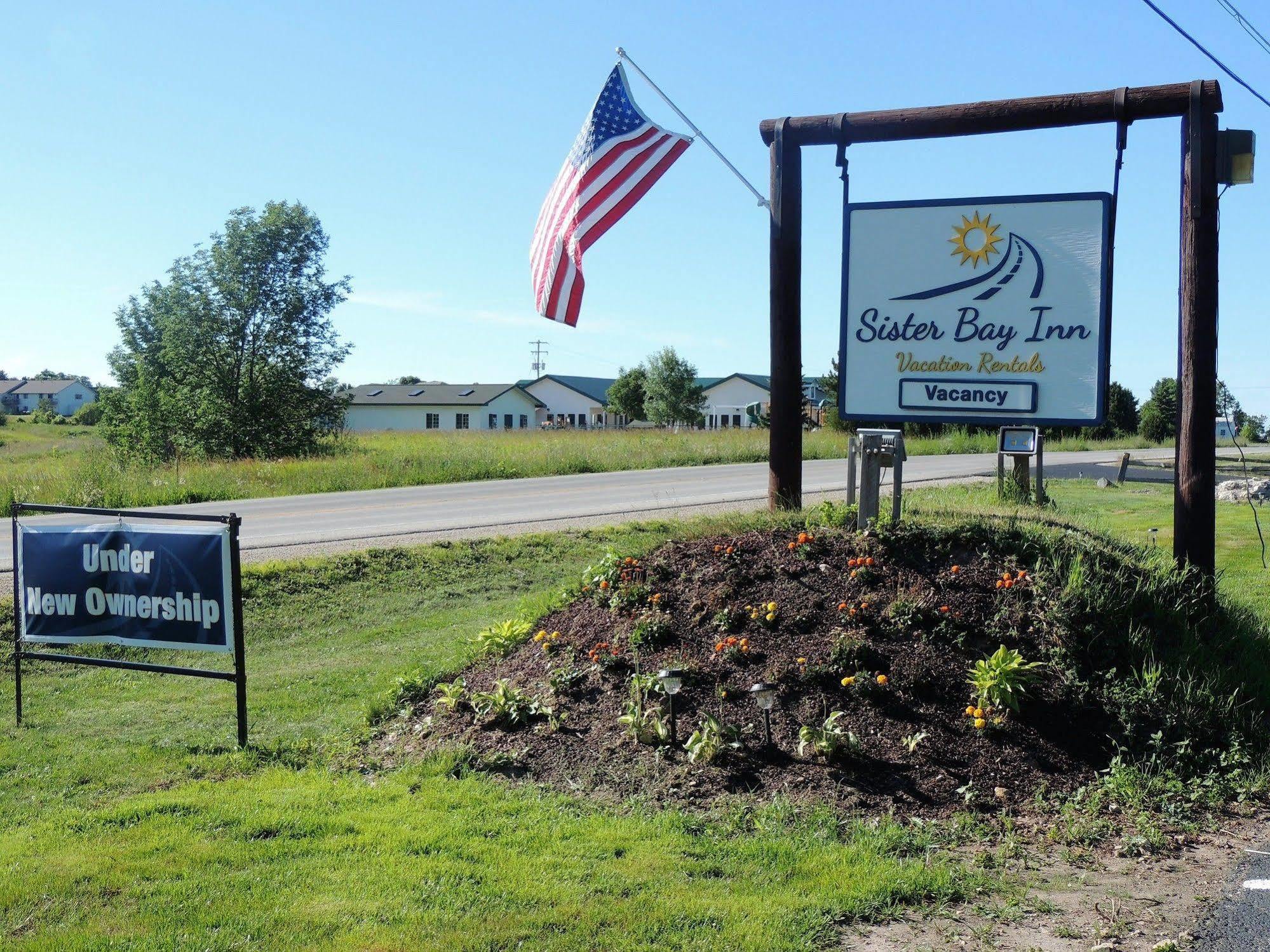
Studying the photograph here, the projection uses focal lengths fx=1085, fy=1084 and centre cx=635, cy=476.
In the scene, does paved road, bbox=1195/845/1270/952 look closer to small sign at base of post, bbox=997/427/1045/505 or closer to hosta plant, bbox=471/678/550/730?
hosta plant, bbox=471/678/550/730

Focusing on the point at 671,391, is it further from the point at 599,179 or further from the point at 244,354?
the point at 599,179

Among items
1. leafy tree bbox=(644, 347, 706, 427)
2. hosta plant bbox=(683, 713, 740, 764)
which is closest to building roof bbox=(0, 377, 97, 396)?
leafy tree bbox=(644, 347, 706, 427)

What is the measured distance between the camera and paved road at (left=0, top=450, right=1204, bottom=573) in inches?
569

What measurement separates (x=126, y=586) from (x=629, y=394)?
8409cm

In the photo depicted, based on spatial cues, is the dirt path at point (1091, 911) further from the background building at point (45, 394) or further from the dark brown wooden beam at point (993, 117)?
the background building at point (45, 394)

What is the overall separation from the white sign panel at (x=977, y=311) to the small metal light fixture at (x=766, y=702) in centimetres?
305

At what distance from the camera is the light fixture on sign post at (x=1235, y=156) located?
6.87 m

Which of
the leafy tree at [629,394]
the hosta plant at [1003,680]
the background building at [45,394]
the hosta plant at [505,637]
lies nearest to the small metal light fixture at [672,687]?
the hosta plant at [1003,680]

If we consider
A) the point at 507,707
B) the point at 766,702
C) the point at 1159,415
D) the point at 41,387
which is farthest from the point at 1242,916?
the point at 41,387

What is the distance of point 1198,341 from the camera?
273 inches

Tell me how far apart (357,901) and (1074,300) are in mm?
5898

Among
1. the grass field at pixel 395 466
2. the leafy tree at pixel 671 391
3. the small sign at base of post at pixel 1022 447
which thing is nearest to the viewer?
the small sign at base of post at pixel 1022 447

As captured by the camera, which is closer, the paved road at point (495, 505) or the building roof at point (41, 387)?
the paved road at point (495, 505)

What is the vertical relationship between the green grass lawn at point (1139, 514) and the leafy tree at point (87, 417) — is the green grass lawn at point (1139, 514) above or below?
below
